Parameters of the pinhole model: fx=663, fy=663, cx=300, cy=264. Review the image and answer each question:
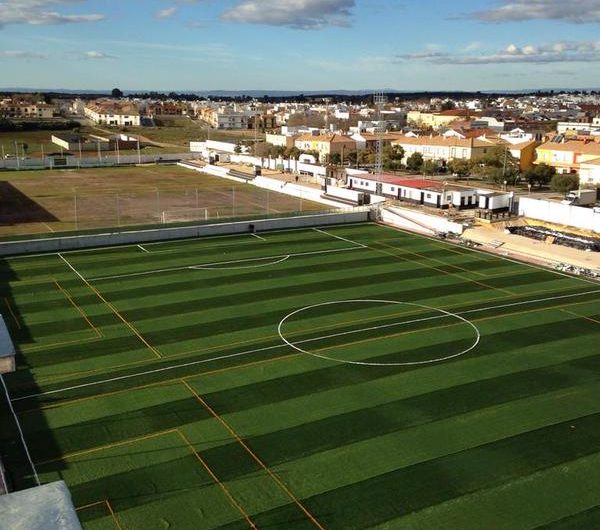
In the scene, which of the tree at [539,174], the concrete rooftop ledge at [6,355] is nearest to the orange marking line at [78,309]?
the concrete rooftop ledge at [6,355]

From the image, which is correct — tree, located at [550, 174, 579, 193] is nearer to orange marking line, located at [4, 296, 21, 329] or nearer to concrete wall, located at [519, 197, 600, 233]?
concrete wall, located at [519, 197, 600, 233]

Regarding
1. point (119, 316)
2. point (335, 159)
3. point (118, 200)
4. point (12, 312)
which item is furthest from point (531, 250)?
point (335, 159)

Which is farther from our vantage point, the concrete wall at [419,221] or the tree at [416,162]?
the tree at [416,162]

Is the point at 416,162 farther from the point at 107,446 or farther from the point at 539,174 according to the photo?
the point at 107,446

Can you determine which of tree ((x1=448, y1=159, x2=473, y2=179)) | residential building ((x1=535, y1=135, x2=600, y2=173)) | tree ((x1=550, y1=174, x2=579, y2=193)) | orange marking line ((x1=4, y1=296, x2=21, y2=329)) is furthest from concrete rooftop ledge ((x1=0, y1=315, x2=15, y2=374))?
tree ((x1=448, y1=159, x2=473, y2=179))

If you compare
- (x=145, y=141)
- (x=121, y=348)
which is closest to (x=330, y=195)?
(x=121, y=348)

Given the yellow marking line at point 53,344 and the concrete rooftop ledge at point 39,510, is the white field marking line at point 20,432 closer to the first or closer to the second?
the yellow marking line at point 53,344
